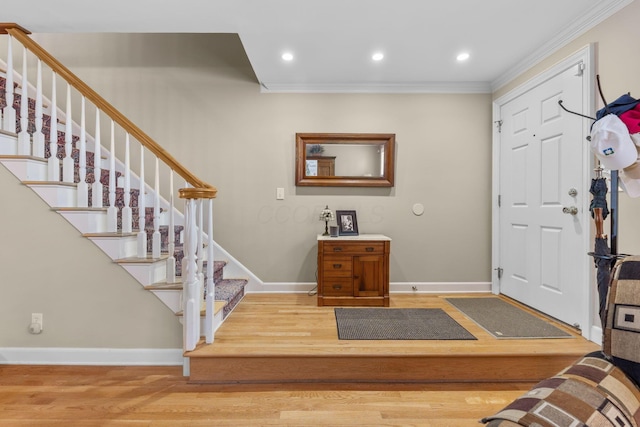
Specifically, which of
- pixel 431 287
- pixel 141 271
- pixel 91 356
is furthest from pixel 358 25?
pixel 91 356

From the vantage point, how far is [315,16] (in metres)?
2.22

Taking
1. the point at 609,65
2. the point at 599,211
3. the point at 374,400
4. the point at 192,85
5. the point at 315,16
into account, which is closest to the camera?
the point at 599,211

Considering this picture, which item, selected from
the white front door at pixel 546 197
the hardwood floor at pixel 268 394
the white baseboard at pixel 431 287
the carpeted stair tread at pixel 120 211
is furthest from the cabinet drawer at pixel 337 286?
the white front door at pixel 546 197

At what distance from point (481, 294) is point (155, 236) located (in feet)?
10.6

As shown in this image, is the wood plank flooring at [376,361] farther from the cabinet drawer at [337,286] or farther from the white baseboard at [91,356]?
the cabinet drawer at [337,286]

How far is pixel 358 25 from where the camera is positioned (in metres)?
2.33

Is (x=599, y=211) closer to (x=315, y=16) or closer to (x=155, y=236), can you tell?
(x=315, y=16)

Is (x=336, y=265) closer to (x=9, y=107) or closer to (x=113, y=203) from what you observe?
(x=113, y=203)

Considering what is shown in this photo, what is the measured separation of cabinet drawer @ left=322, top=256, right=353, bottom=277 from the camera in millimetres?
2957

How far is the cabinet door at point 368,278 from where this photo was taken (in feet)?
9.72

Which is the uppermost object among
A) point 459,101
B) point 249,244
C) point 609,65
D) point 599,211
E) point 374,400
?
point 459,101

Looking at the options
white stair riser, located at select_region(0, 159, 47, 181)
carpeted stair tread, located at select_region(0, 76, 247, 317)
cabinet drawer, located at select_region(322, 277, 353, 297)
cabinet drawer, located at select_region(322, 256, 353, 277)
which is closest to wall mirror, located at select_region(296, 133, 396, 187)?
cabinet drawer, located at select_region(322, 256, 353, 277)

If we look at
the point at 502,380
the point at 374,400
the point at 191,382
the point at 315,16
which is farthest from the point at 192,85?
the point at 502,380

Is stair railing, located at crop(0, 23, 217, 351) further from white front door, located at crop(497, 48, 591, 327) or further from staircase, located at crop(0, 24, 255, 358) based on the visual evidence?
white front door, located at crop(497, 48, 591, 327)
